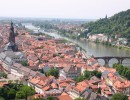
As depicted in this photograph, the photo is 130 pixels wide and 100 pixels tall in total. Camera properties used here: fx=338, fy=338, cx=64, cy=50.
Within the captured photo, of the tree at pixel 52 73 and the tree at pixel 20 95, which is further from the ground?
the tree at pixel 20 95

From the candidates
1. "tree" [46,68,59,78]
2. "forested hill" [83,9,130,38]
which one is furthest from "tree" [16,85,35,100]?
"forested hill" [83,9,130,38]

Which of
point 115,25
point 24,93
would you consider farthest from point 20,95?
point 115,25

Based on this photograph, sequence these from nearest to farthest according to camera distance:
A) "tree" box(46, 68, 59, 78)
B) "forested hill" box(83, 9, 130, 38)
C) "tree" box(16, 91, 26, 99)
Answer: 1. "tree" box(16, 91, 26, 99)
2. "tree" box(46, 68, 59, 78)
3. "forested hill" box(83, 9, 130, 38)

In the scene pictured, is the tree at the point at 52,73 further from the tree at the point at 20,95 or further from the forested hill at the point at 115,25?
the forested hill at the point at 115,25

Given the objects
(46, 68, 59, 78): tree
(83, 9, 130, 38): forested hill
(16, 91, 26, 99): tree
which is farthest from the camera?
(83, 9, 130, 38): forested hill

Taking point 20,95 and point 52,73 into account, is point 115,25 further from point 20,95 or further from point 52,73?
point 20,95

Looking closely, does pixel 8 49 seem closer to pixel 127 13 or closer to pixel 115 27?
pixel 115 27

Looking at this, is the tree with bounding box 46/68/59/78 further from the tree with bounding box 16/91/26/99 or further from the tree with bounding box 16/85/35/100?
the tree with bounding box 16/91/26/99

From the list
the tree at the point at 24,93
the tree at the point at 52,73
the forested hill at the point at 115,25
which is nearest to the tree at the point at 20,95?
the tree at the point at 24,93

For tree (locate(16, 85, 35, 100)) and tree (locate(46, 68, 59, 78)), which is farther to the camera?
tree (locate(46, 68, 59, 78))
